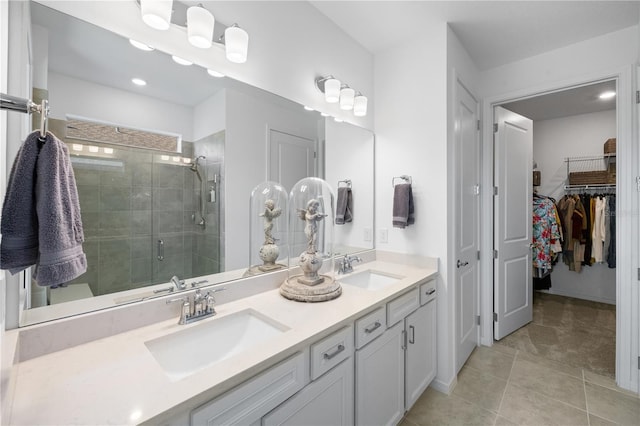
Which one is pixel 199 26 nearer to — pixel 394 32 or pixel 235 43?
pixel 235 43

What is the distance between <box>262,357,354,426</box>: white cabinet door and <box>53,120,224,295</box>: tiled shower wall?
2.38ft

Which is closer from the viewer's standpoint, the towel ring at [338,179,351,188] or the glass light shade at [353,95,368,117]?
the glass light shade at [353,95,368,117]

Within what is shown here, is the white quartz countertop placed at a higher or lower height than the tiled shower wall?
lower

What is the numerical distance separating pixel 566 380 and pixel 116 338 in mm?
2967

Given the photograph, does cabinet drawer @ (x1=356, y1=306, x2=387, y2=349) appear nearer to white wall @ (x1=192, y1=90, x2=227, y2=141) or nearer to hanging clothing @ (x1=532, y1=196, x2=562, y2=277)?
white wall @ (x1=192, y1=90, x2=227, y2=141)

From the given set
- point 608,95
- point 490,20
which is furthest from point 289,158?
point 608,95

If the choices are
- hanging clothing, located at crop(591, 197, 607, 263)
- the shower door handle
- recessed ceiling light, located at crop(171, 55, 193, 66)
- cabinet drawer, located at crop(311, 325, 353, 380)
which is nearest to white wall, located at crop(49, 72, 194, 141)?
recessed ceiling light, located at crop(171, 55, 193, 66)

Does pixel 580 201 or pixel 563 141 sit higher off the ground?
pixel 563 141

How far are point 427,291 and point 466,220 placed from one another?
2.69 ft

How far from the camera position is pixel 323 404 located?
1109 millimetres

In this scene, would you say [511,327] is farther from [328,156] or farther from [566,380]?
[328,156]

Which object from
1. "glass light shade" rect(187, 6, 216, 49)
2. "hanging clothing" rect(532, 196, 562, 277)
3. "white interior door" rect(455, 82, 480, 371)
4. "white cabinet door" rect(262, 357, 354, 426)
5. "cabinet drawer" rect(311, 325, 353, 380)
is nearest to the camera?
"white cabinet door" rect(262, 357, 354, 426)

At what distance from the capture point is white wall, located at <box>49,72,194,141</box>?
39.0 inches

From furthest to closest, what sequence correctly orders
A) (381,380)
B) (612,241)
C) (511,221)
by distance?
(612,241) → (511,221) → (381,380)
